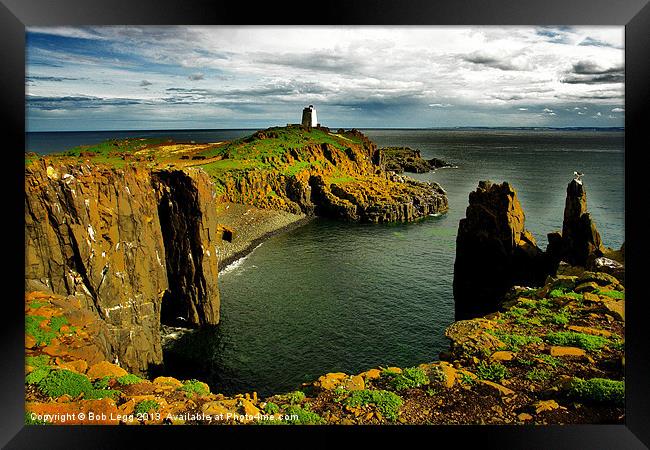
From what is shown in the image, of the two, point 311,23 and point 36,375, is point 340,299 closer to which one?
point 36,375

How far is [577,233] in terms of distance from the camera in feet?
70.4

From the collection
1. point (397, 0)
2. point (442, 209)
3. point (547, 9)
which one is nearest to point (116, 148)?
point (397, 0)

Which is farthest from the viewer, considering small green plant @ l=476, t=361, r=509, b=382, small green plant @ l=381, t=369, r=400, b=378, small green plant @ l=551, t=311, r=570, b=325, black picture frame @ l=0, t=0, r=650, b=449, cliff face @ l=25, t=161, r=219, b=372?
cliff face @ l=25, t=161, r=219, b=372

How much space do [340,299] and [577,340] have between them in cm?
2212

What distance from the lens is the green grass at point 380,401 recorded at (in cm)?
1006

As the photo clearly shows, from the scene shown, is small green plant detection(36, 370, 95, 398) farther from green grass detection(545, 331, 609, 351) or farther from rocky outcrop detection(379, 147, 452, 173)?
rocky outcrop detection(379, 147, 452, 173)

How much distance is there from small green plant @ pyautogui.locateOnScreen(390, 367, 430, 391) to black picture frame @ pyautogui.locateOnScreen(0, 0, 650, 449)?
1.22m

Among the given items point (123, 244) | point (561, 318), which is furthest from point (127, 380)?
point (561, 318)

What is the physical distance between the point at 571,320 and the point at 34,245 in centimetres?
1853

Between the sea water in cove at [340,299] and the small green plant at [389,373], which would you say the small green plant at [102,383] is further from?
the sea water in cove at [340,299]

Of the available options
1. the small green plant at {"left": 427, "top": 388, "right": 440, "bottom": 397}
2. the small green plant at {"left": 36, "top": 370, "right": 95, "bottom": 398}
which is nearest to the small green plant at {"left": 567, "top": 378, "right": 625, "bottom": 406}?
the small green plant at {"left": 427, "top": 388, "right": 440, "bottom": 397}

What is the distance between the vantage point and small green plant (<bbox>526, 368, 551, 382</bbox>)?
35.5ft
